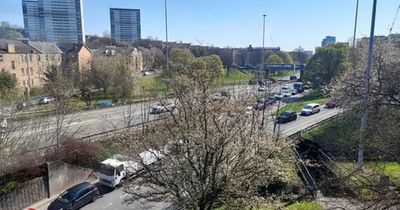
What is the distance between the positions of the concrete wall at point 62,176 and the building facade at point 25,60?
3452 cm

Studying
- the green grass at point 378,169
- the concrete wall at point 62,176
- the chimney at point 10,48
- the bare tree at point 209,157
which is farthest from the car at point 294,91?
the chimney at point 10,48

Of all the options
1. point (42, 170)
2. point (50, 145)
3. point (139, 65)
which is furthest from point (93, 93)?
point (139, 65)

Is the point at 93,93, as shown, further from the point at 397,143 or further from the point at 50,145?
the point at 397,143

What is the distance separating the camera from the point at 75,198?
15953 mm

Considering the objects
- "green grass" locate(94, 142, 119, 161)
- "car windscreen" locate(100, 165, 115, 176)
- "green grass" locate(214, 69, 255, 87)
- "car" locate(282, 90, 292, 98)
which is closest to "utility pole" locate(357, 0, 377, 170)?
"green grass" locate(214, 69, 255, 87)

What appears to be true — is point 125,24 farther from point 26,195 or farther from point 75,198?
point 75,198

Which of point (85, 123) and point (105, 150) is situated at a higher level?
point (85, 123)

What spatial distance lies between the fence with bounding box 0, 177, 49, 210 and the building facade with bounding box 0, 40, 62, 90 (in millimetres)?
36356

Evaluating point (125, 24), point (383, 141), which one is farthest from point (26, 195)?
point (125, 24)

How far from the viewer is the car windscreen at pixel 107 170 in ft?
62.4

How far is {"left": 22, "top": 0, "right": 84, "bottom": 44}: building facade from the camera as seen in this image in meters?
113

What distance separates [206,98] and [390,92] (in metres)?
5.36

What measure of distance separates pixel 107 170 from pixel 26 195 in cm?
434

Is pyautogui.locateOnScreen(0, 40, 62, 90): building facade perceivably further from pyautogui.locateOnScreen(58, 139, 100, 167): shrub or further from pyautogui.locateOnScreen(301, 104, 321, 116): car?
pyautogui.locateOnScreen(301, 104, 321, 116): car
